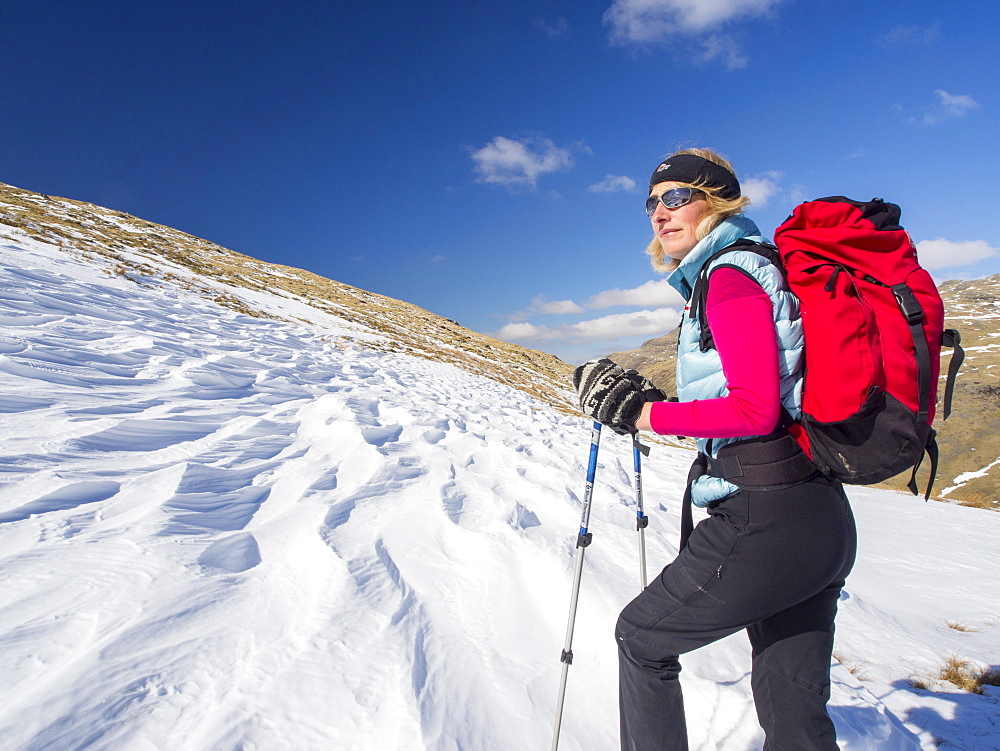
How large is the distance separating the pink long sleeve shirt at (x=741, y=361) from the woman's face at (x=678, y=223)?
0.45 metres

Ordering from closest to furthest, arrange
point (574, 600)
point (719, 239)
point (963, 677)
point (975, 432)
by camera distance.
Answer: point (719, 239), point (574, 600), point (963, 677), point (975, 432)

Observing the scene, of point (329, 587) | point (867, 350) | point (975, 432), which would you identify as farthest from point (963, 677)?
point (975, 432)

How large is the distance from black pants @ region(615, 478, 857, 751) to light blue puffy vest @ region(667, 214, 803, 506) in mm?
189

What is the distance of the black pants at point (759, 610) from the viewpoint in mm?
1451

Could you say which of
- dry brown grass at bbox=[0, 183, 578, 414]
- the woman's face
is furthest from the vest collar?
dry brown grass at bbox=[0, 183, 578, 414]

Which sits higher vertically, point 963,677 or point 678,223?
point 678,223

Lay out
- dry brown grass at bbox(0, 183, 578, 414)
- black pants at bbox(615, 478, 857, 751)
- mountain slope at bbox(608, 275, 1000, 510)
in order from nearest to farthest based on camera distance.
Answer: black pants at bbox(615, 478, 857, 751), dry brown grass at bbox(0, 183, 578, 414), mountain slope at bbox(608, 275, 1000, 510)

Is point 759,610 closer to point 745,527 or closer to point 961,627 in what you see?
point 745,527

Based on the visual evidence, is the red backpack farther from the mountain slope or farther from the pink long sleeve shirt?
the mountain slope

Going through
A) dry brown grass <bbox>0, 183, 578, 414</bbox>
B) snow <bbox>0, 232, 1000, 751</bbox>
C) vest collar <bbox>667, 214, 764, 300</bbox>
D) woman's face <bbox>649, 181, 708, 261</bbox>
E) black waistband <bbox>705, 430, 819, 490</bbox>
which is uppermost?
dry brown grass <bbox>0, 183, 578, 414</bbox>

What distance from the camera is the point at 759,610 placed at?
1469mm

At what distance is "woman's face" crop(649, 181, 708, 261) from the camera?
1.87 meters

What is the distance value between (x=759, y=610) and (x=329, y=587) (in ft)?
7.02

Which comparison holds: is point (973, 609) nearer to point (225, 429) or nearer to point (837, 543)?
point (837, 543)
